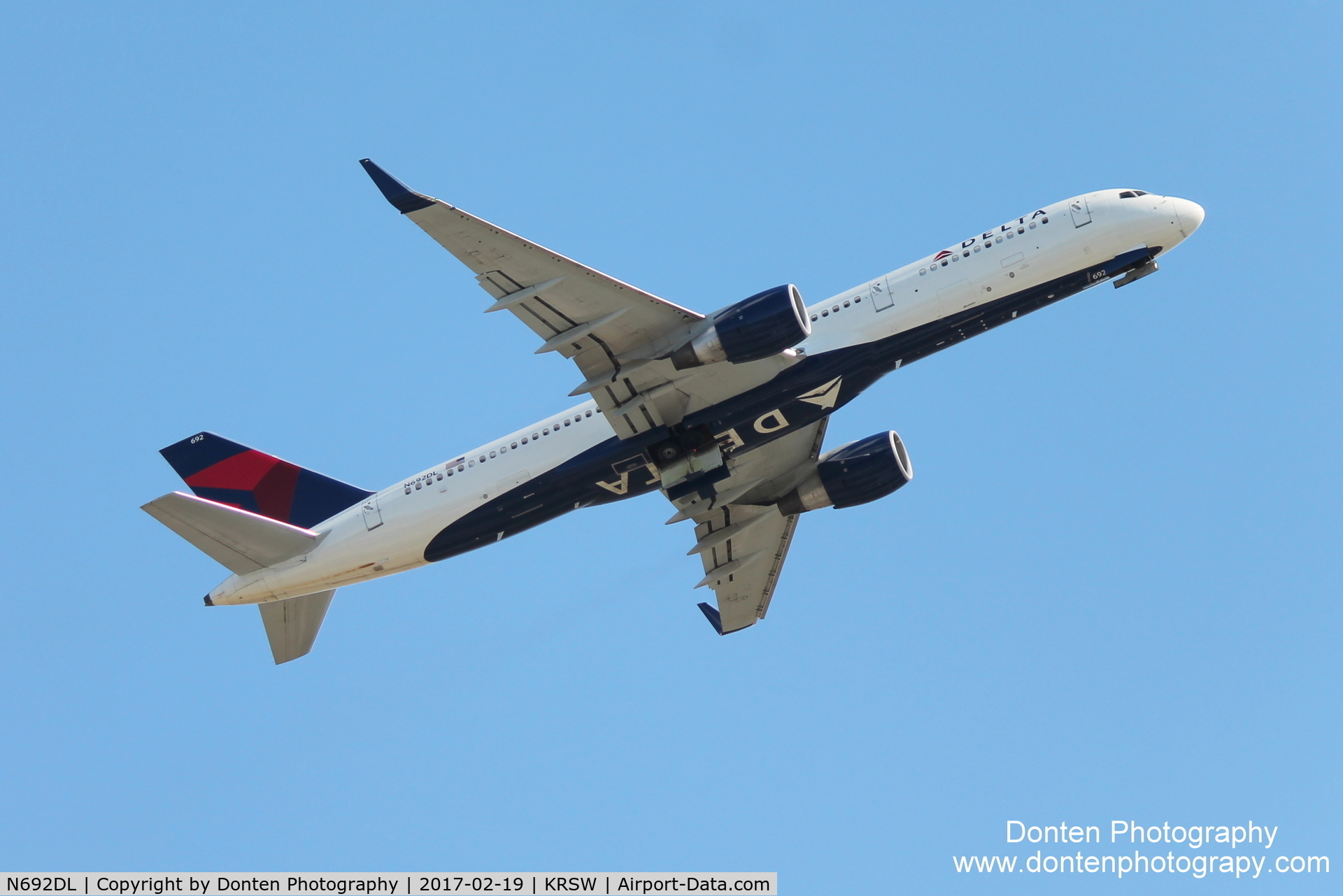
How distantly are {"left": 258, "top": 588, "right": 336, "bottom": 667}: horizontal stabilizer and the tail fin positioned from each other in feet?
9.45

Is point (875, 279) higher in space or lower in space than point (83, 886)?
higher

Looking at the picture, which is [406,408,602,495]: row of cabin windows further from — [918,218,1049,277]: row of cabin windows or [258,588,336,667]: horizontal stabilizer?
[918,218,1049,277]: row of cabin windows

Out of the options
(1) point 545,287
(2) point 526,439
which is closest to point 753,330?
(1) point 545,287

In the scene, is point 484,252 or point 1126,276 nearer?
point 484,252

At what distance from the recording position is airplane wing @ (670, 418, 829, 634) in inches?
1702

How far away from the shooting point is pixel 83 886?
33.2 meters

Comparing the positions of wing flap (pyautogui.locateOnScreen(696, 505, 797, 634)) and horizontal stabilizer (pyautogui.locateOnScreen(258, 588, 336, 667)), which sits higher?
wing flap (pyautogui.locateOnScreen(696, 505, 797, 634))

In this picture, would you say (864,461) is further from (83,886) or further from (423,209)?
(83,886)

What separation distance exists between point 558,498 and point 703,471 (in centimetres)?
460

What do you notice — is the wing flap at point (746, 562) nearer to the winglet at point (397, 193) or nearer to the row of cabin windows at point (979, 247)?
the row of cabin windows at point (979, 247)

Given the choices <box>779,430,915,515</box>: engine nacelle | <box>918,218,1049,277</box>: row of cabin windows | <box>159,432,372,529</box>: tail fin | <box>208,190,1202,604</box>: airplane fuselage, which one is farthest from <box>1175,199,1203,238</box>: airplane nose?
<box>159,432,372,529</box>: tail fin

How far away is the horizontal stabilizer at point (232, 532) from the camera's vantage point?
3738 cm

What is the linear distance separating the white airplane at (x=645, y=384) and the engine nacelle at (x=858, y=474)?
7.48 ft

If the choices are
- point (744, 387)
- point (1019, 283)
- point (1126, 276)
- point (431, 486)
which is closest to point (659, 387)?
point (744, 387)
